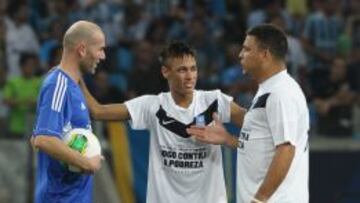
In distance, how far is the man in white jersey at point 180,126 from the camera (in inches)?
372

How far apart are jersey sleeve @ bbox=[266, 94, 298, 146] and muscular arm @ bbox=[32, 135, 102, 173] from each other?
49.8 inches

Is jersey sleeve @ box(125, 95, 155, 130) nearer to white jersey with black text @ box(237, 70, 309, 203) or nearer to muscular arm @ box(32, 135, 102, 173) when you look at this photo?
white jersey with black text @ box(237, 70, 309, 203)

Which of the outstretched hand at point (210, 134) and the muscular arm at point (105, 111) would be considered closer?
the outstretched hand at point (210, 134)

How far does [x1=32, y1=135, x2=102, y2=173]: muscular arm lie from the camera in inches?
326

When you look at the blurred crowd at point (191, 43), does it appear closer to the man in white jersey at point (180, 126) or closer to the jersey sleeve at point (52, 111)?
the man in white jersey at point (180, 126)

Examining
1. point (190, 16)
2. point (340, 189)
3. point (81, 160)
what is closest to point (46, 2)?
point (190, 16)

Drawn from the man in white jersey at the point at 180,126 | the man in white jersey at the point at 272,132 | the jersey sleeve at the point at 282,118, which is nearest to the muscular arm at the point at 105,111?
the man in white jersey at the point at 180,126

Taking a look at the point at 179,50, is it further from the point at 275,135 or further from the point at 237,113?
the point at 275,135

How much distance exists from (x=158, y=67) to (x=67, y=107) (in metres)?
7.80

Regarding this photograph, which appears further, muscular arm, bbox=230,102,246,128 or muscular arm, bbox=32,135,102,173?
muscular arm, bbox=230,102,246,128

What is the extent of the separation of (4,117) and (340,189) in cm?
413

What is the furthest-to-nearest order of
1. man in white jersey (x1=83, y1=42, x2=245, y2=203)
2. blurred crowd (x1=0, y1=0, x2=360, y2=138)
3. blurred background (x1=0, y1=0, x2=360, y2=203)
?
blurred crowd (x1=0, y1=0, x2=360, y2=138) < blurred background (x1=0, y1=0, x2=360, y2=203) < man in white jersey (x1=83, y1=42, x2=245, y2=203)

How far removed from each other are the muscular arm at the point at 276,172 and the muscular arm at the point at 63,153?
3.85ft

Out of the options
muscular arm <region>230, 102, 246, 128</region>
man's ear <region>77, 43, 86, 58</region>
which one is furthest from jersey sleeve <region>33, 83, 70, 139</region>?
muscular arm <region>230, 102, 246, 128</region>
